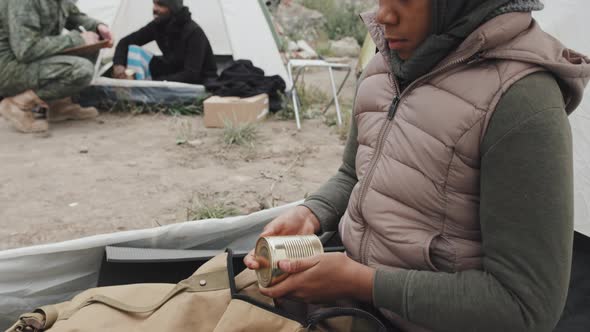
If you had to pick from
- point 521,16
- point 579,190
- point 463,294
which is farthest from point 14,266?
point 579,190

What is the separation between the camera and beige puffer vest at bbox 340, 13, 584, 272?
40.0 inches

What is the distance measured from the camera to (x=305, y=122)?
18.8 ft

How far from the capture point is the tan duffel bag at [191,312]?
3.84ft

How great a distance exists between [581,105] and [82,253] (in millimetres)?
1854

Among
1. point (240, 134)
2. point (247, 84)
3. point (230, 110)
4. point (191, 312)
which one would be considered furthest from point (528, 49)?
point (247, 84)

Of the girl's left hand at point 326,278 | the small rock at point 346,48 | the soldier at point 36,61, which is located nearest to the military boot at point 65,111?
the soldier at point 36,61

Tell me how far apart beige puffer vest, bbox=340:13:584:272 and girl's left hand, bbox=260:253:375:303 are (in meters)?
0.09

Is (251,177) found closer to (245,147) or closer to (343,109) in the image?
(245,147)

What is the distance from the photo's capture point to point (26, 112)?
200 inches

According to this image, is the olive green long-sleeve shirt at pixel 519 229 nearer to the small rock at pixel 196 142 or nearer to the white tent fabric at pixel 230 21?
the small rock at pixel 196 142

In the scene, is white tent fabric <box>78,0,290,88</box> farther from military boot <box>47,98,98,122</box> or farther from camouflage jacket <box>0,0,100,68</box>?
military boot <box>47,98,98,122</box>

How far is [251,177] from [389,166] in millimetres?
2930

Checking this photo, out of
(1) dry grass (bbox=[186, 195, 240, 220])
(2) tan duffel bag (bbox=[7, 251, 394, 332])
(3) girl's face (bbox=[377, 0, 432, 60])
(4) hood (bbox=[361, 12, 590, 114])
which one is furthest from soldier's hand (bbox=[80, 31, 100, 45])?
(4) hood (bbox=[361, 12, 590, 114])

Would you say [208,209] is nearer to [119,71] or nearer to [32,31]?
[32,31]
